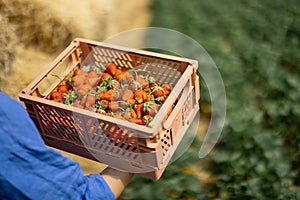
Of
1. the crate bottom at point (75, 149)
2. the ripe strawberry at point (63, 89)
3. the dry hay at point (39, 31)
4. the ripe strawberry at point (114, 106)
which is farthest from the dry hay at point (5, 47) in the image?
the ripe strawberry at point (114, 106)

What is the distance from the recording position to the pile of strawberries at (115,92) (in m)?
1.69

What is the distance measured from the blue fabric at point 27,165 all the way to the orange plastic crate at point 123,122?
0.26m

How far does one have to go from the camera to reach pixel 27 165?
124 cm

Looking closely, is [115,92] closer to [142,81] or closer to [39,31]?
[142,81]

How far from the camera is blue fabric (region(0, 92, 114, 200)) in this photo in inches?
46.9

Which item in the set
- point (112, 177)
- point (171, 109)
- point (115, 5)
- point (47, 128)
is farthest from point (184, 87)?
point (115, 5)

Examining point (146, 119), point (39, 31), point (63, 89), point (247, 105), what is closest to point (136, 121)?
point (146, 119)

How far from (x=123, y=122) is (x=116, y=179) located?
207mm

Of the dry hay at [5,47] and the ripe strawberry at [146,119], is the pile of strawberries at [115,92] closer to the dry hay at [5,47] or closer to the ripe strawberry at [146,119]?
the ripe strawberry at [146,119]

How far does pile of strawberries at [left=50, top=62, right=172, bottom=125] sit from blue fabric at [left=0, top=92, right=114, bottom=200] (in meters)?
0.39

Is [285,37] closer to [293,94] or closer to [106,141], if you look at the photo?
[293,94]

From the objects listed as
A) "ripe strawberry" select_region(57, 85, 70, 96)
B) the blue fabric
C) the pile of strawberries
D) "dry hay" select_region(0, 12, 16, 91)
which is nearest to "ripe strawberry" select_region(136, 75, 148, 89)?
the pile of strawberries

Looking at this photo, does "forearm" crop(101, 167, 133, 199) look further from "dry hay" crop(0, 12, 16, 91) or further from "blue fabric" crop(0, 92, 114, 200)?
"dry hay" crop(0, 12, 16, 91)

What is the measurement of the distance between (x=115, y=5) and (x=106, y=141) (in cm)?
145
